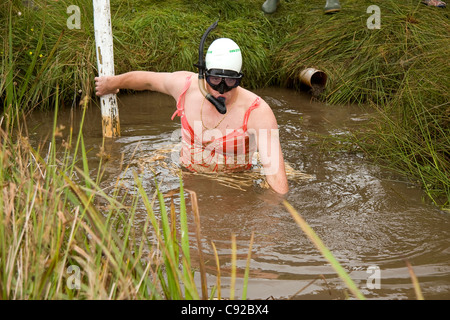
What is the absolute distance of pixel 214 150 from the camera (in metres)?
4.29

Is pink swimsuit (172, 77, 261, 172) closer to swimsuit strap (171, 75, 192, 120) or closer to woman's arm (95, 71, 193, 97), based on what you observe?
swimsuit strap (171, 75, 192, 120)

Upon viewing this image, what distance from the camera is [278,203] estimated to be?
391 cm

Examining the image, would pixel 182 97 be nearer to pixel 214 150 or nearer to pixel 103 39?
pixel 214 150

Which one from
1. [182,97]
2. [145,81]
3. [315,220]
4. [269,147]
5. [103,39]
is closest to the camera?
[315,220]

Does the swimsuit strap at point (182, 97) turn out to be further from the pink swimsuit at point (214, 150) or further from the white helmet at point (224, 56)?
the white helmet at point (224, 56)

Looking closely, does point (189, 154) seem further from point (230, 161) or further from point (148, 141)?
point (148, 141)

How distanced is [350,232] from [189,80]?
1599mm

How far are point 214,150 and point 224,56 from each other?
83cm

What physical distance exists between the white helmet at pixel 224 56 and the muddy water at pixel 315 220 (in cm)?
84

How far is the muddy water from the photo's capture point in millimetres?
2883

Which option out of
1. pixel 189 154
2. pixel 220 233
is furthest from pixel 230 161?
pixel 220 233

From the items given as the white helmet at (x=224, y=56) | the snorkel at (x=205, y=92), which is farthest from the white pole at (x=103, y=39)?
the white helmet at (x=224, y=56)

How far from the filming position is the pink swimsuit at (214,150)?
417cm

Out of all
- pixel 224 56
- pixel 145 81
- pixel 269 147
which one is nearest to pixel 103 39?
pixel 145 81
